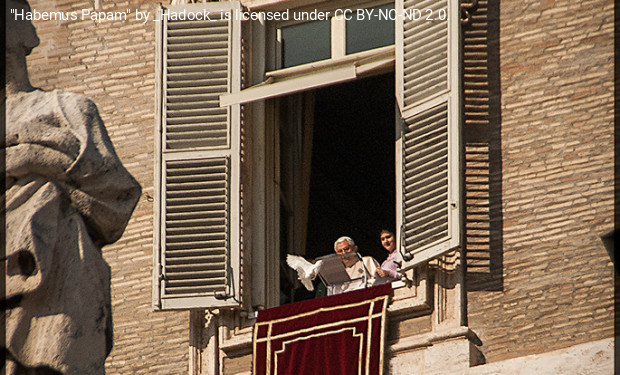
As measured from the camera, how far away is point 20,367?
24.4ft

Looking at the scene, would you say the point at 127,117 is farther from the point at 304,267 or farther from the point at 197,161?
the point at 304,267

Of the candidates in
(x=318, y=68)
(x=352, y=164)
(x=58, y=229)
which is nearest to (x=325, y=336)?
(x=318, y=68)

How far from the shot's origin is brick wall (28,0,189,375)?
15703mm

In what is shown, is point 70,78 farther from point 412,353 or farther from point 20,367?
point 20,367

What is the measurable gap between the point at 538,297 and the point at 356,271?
121 cm

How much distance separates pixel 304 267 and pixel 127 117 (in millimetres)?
2117

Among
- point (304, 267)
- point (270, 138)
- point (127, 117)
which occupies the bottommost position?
point (304, 267)

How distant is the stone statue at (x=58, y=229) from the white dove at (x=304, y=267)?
7211mm

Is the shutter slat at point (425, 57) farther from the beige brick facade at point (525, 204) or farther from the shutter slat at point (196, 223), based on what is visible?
the shutter slat at point (196, 223)

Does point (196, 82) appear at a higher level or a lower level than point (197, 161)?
higher

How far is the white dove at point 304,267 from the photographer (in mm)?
14930

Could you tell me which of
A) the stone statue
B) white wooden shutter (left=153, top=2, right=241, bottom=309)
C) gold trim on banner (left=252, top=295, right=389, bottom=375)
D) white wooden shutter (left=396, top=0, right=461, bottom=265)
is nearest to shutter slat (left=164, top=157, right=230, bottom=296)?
white wooden shutter (left=153, top=2, right=241, bottom=309)

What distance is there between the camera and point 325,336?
49.0 feet

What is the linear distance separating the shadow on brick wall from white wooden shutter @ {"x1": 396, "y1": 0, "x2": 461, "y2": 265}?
29 cm
